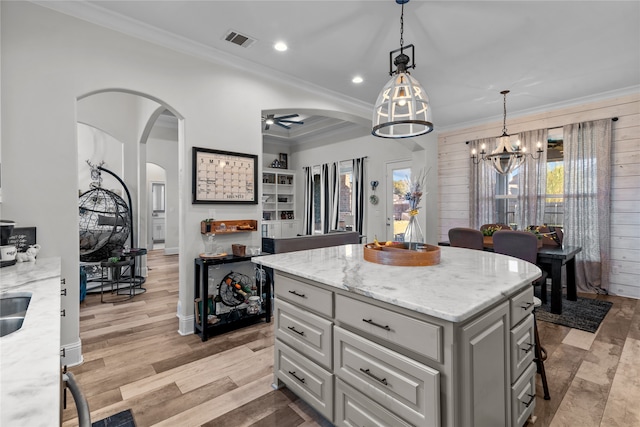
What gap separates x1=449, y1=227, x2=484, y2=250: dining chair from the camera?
3.96 m

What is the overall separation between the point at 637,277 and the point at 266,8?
5.71 metres

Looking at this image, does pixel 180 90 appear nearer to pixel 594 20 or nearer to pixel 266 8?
pixel 266 8

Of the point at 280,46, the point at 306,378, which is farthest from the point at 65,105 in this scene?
the point at 306,378

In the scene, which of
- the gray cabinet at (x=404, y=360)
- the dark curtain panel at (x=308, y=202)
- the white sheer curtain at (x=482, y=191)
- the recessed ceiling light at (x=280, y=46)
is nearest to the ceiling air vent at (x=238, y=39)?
the recessed ceiling light at (x=280, y=46)

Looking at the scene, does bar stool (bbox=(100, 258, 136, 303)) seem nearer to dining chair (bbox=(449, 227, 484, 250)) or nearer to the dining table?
dining chair (bbox=(449, 227, 484, 250))

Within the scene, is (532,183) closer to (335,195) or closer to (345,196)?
(345,196)

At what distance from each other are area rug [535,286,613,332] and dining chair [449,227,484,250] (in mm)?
1020

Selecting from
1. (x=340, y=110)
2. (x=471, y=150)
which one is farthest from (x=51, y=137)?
(x=471, y=150)

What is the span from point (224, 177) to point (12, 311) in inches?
85.6

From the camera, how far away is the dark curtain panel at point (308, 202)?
7.92 metres

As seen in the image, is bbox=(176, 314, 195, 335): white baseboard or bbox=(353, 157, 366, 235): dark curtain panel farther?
bbox=(353, 157, 366, 235): dark curtain panel

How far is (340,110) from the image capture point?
179 inches

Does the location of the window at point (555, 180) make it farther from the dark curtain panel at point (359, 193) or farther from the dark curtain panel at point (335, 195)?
the dark curtain panel at point (335, 195)

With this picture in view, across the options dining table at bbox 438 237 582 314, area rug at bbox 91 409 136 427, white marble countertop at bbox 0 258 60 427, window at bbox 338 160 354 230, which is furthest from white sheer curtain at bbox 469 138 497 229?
white marble countertop at bbox 0 258 60 427
